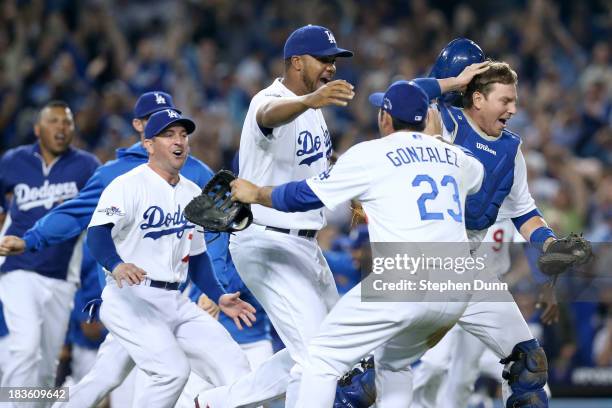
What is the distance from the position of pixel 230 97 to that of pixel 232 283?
690cm

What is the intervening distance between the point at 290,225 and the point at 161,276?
3.03 feet

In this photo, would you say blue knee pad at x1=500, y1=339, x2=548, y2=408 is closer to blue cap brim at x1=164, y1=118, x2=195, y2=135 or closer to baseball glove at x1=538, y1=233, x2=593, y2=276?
baseball glove at x1=538, y1=233, x2=593, y2=276

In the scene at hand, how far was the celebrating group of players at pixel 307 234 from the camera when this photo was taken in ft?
19.1

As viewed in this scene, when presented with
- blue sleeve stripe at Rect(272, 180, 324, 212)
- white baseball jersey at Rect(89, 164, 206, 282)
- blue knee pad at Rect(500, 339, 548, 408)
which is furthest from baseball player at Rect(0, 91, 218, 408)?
blue knee pad at Rect(500, 339, 548, 408)

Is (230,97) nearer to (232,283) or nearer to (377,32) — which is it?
(377,32)

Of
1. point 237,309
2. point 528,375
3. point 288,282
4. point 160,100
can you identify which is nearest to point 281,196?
point 288,282

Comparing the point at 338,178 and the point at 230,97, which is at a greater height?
the point at 230,97

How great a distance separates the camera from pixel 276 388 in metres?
6.45

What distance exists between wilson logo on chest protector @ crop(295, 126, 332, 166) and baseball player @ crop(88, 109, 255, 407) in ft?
2.69

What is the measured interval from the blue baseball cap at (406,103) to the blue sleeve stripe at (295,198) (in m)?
0.62

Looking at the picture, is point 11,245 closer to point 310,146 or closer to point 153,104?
point 153,104

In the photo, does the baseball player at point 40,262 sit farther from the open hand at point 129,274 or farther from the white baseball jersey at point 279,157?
the white baseball jersey at point 279,157

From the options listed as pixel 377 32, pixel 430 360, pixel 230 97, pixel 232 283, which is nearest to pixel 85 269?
pixel 232 283

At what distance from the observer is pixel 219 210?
6.16 m
